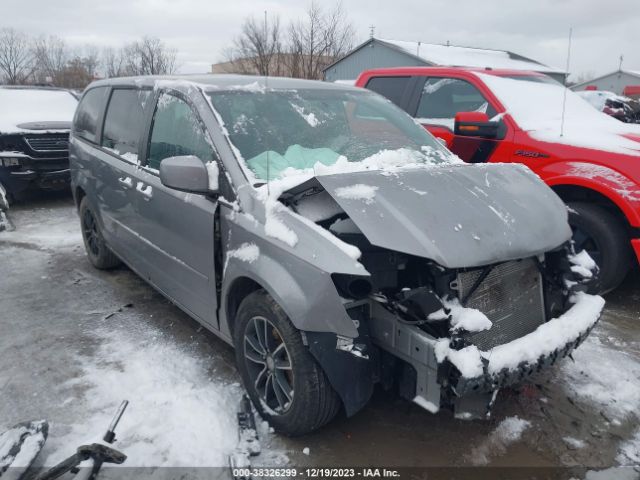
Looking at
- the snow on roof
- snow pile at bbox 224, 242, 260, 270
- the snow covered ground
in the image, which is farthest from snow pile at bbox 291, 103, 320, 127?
the snow on roof

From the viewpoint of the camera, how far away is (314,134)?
3.17 metres

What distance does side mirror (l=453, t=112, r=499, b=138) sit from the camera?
4461 millimetres

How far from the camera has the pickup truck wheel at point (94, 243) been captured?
15.9ft

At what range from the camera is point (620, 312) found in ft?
13.6

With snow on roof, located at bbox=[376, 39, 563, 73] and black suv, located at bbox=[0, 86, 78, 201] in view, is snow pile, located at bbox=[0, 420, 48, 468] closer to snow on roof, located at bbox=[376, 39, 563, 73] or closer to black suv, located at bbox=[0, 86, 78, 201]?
black suv, located at bbox=[0, 86, 78, 201]

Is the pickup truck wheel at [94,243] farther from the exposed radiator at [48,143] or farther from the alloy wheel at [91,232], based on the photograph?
the exposed radiator at [48,143]

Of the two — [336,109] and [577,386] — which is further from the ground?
[336,109]

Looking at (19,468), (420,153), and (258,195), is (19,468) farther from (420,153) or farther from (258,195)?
(420,153)

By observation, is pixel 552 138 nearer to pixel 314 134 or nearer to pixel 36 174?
pixel 314 134

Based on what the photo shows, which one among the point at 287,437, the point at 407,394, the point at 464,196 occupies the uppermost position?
the point at 464,196

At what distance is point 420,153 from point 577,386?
179cm

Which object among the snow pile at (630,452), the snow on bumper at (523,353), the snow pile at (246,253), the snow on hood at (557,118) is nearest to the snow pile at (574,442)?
the snow pile at (630,452)

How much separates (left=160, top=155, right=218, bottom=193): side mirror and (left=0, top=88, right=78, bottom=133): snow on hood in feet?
20.1

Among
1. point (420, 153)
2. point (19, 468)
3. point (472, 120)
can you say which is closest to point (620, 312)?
point (472, 120)
